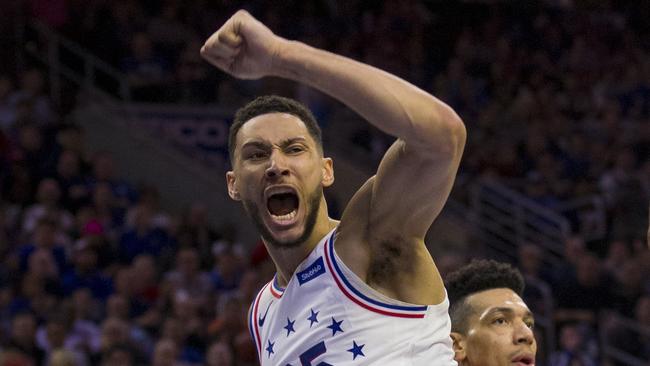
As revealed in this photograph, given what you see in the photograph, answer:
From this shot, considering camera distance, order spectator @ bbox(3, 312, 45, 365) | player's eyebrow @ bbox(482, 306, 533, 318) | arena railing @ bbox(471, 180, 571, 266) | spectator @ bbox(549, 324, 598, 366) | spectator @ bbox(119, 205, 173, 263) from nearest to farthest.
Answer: player's eyebrow @ bbox(482, 306, 533, 318)
spectator @ bbox(3, 312, 45, 365)
spectator @ bbox(549, 324, 598, 366)
spectator @ bbox(119, 205, 173, 263)
arena railing @ bbox(471, 180, 571, 266)

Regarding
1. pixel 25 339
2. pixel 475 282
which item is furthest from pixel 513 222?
pixel 475 282

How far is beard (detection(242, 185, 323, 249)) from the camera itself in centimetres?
372

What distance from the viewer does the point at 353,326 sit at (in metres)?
3.52

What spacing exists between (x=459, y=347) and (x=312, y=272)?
1027mm

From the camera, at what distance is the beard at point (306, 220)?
372 cm

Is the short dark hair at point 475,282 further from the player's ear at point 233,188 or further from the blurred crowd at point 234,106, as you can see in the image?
the blurred crowd at point 234,106

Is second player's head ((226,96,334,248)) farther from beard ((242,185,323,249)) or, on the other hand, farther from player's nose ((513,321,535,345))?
player's nose ((513,321,535,345))

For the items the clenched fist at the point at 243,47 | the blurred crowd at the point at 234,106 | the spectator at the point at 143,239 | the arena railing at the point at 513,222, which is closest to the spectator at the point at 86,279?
the blurred crowd at the point at 234,106

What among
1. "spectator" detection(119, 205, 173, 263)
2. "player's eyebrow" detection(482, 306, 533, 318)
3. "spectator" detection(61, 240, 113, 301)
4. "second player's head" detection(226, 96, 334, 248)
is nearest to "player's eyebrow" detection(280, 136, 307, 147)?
"second player's head" detection(226, 96, 334, 248)

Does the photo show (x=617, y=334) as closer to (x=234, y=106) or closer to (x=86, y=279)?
(x=86, y=279)

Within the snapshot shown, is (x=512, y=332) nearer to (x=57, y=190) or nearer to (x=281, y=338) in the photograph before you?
(x=281, y=338)

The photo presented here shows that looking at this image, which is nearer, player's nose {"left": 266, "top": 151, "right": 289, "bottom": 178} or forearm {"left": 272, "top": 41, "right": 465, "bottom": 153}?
forearm {"left": 272, "top": 41, "right": 465, "bottom": 153}

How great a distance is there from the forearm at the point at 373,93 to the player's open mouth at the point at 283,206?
0.62 meters

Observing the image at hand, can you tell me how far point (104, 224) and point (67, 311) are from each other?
1.36 meters
